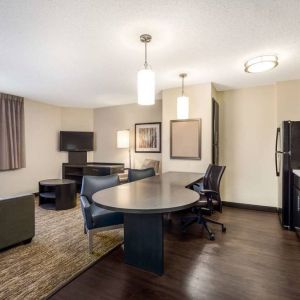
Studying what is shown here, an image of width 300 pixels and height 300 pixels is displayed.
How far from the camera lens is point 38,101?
5406mm

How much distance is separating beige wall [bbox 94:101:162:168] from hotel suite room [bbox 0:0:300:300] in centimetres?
10

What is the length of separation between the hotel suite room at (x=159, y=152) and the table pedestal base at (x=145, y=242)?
0.01m

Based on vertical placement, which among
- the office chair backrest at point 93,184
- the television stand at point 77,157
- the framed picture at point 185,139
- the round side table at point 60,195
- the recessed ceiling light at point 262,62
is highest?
the recessed ceiling light at point 262,62

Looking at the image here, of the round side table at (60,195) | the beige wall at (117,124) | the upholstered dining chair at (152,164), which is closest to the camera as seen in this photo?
the round side table at (60,195)

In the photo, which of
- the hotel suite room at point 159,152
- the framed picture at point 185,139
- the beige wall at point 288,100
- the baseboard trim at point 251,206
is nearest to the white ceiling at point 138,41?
the hotel suite room at point 159,152

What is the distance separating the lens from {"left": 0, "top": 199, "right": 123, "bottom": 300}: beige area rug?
188cm

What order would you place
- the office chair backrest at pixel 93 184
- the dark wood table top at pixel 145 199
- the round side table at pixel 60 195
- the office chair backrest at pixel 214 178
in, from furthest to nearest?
the round side table at pixel 60 195 < the office chair backrest at pixel 214 178 < the office chair backrest at pixel 93 184 < the dark wood table top at pixel 145 199

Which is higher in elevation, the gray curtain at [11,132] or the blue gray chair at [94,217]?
the gray curtain at [11,132]

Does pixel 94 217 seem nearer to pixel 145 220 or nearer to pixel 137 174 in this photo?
pixel 145 220

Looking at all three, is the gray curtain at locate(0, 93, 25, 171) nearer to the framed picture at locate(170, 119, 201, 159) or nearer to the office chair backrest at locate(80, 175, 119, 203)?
the office chair backrest at locate(80, 175, 119, 203)

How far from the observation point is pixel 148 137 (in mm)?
5391

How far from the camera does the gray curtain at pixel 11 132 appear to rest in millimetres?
4531

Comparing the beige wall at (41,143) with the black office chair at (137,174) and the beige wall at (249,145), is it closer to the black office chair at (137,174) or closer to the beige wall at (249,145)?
the black office chair at (137,174)

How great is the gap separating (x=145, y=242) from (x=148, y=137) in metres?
3.52
